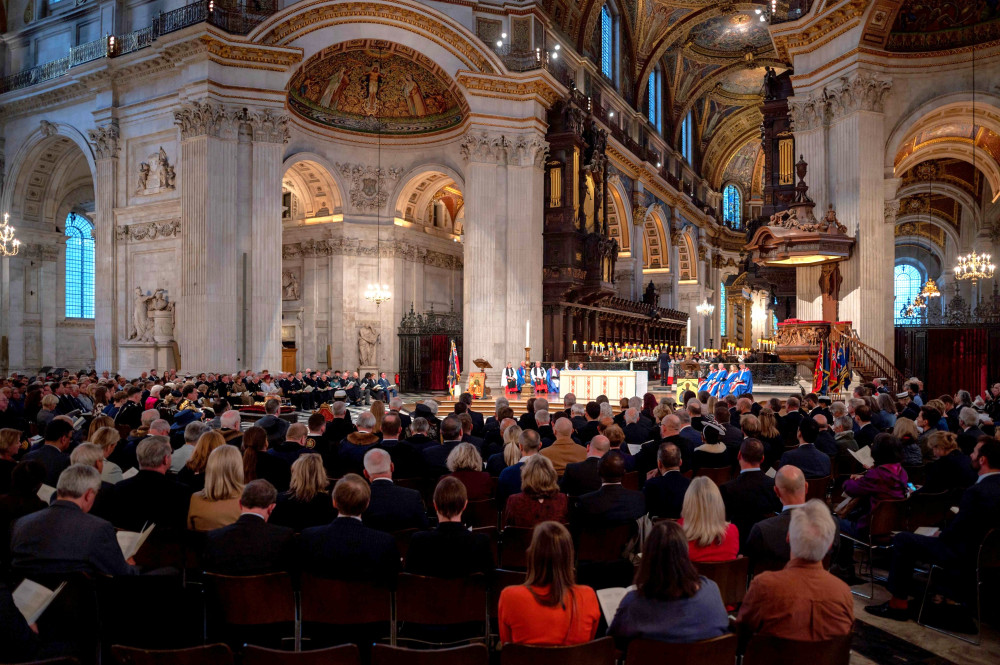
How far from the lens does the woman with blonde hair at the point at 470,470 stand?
5742mm


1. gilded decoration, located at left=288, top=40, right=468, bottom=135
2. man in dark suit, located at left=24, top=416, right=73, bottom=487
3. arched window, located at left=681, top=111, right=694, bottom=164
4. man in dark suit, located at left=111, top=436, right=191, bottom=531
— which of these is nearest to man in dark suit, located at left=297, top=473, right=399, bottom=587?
man in dark suit, located at left=111, top=436, right=191, bottom=531

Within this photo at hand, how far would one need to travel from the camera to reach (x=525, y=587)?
2.96 meters

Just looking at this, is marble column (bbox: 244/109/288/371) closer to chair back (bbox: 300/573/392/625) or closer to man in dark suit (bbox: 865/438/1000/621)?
chair back (bbox: 300/573/392/625)

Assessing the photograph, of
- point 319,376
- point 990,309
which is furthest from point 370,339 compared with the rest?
point 990,309

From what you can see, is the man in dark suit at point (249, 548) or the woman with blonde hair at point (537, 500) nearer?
the man in dark suit at point (249, 548)

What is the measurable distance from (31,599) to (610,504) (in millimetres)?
3388

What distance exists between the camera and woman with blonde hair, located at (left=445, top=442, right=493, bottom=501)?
5.74 metres

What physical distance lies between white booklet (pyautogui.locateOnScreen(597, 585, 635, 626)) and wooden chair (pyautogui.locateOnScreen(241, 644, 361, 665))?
1.16 m

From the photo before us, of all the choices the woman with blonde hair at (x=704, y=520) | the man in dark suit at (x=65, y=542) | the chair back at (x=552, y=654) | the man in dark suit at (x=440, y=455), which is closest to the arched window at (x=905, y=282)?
the man in dark suit at (x=440, y=455)

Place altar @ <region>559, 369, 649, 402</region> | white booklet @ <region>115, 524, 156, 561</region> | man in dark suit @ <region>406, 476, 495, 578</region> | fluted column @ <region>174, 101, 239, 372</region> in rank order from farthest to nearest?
fluted column @ <region>174, 101, 239, 372</region>, altar @ <region>559, 369, 649, 402</region>, white booklet @ <region>115, 524, 156, 561</region>, man in dark suit @ <region>406, 476, 495, 578</region>

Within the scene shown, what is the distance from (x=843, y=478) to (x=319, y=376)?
16.1 meters

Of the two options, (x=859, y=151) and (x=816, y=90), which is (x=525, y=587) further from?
(x=816, y=90)

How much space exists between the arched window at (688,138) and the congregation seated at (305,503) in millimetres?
39478

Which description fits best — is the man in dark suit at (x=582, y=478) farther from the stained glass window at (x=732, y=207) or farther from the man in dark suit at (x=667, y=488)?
the stained glass window at (x=732, y=207)
